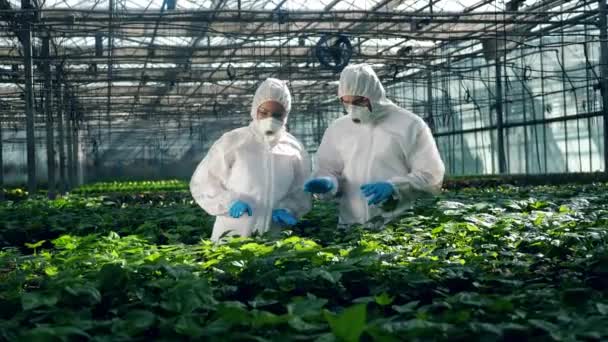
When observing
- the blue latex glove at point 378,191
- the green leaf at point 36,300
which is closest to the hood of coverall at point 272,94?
the blue latex glove at point 378,191

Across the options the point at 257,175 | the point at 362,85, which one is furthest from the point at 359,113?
the point at 257,175

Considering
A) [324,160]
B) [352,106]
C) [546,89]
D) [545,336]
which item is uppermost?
[546,89]

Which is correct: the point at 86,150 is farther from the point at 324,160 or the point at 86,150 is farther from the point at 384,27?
the point at 324,160

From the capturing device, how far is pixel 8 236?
18.8 feet

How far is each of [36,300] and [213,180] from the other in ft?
8.84

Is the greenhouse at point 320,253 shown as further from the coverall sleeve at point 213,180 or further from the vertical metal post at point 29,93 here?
the vertical metal post at point 29,93

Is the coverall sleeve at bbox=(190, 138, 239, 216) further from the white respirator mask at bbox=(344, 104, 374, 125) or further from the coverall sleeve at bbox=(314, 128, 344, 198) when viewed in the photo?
the white respirator mask at bbox=(344, 104, 374, 125)

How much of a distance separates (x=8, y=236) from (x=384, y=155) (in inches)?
114

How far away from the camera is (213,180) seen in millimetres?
4836

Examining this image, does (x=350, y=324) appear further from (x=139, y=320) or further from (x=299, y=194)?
(x=299, y=194)

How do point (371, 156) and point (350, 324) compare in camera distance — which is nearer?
point (350, 324)

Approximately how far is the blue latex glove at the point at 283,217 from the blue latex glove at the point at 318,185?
7.3 inches

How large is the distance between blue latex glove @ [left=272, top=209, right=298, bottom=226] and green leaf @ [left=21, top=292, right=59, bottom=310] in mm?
2381

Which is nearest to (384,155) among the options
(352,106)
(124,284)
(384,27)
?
(352,106)
